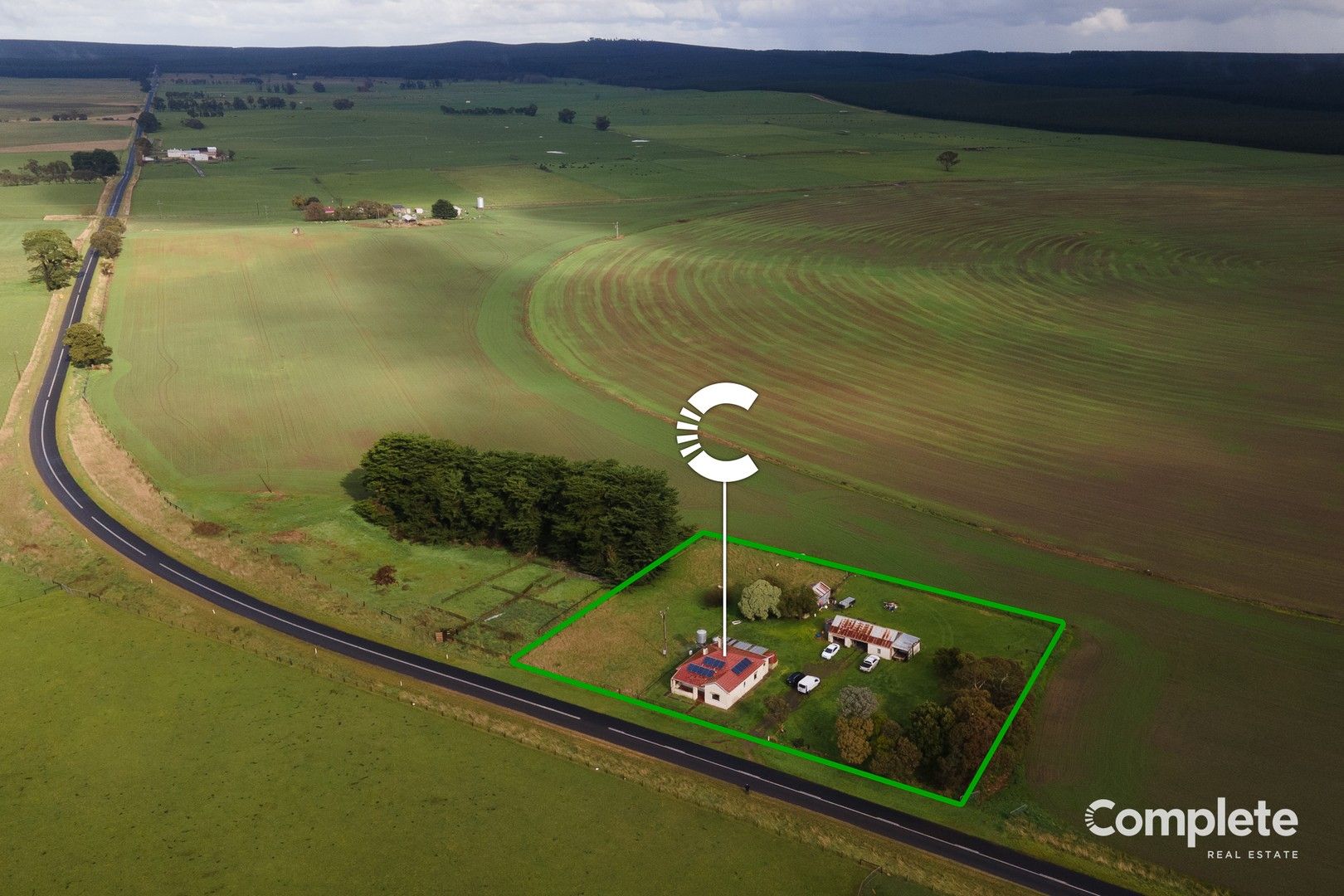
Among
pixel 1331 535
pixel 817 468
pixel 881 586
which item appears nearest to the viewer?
pixel 881 586

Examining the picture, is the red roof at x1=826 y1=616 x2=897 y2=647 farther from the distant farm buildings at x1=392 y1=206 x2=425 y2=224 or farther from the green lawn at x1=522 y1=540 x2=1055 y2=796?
the distant farm buildings at x1=392 y1=206 x2=425 y2=224

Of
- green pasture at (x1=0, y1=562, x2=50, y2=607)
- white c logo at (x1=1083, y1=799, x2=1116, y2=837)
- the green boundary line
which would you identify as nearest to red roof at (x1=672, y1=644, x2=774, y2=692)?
the green boundary line

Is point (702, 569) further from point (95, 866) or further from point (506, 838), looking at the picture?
point (95, 866)

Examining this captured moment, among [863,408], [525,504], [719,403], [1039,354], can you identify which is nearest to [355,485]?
[525,504]

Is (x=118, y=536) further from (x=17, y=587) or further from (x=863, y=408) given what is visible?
(x=863, y=408)

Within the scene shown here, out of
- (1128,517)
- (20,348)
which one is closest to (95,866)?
(1128,517)

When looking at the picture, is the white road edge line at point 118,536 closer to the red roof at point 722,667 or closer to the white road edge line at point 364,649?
the white road edge line at point 364,649
